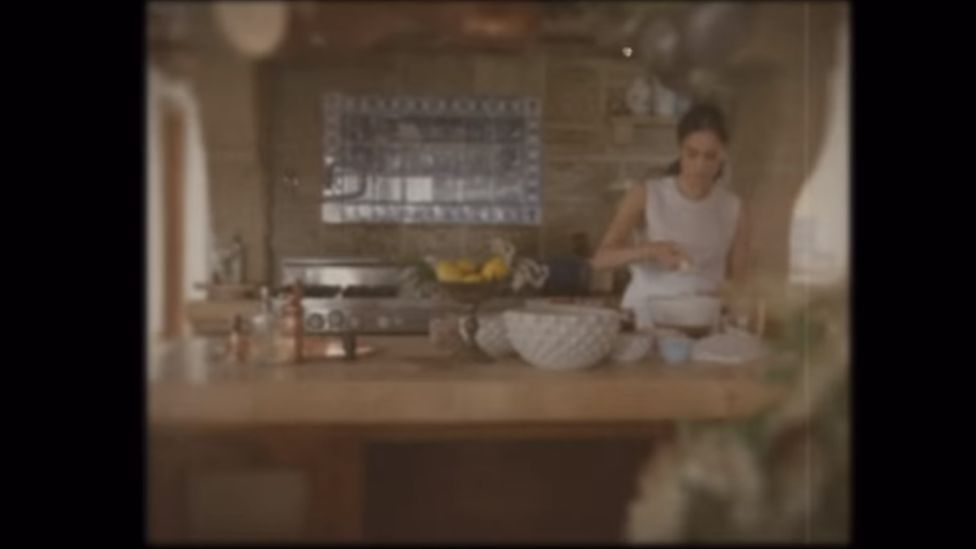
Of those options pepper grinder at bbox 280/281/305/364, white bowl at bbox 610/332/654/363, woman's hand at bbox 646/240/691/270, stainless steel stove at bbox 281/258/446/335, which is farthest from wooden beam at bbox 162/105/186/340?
stainless steel stove at bbox 281/258/446/335

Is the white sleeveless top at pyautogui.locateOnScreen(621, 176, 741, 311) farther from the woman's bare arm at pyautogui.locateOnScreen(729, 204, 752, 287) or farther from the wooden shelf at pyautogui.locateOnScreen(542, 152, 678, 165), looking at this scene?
the wooden shelf at pyautogui.locateOnScreen(542, 152, 678, 165)

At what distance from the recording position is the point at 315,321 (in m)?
2.48

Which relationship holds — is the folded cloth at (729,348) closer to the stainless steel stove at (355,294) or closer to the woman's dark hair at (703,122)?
the woman's dark hair at (703,122)

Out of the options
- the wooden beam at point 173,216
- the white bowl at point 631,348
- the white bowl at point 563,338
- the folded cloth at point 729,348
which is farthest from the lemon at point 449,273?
the wooden beam at point 173,216

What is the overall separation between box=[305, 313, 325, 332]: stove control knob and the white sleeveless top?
72 cm

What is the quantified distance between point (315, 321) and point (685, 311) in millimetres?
1076

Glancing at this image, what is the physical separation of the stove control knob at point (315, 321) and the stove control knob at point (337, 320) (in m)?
0.03

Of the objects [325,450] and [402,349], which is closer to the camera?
[325,450]

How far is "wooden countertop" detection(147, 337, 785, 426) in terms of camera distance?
1.22m

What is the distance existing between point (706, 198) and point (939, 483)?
896mm

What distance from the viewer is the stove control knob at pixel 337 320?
2.58 m

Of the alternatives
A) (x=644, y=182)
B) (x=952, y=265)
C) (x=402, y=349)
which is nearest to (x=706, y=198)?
(x=644, y=182)

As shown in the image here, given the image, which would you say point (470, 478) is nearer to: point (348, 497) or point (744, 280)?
point (348, 497)

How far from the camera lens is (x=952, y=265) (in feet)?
3.66
